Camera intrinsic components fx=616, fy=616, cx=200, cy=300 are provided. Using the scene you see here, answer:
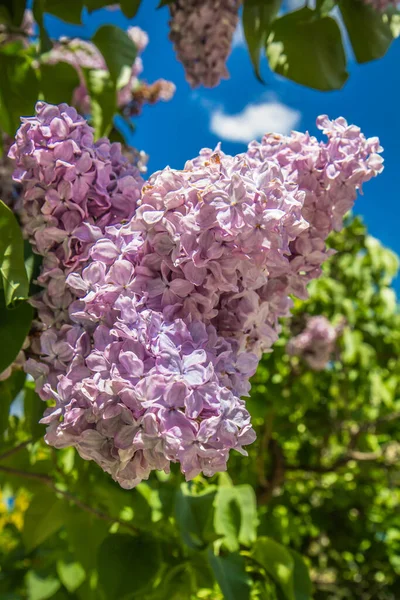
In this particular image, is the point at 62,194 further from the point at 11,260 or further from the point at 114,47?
the point at 114,47

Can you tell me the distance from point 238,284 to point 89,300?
134 millimetres

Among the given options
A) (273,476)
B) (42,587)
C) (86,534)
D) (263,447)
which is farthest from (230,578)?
(273,476)

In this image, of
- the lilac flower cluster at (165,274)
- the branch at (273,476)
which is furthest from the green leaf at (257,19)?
the branch at (273,476)

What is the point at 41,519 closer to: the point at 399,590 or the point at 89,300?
the point at 89,300

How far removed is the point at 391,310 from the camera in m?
2.55

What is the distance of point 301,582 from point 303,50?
862 mm

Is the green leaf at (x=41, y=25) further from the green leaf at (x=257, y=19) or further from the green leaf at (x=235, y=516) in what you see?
the green leaf at (x=235, y=516)

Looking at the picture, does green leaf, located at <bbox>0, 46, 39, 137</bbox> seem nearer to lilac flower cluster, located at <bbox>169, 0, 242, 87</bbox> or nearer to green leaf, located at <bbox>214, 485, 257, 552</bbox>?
lilac flower cluster, located at <bbox>169, 0, 242, 87</bbox>

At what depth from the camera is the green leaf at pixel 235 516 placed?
0.91m

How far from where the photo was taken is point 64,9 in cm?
111

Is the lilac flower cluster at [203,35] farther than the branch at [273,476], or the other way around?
the branch at [273,476]

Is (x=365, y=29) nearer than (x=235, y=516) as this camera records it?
No

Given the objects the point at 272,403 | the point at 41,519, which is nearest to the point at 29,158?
the point at 41,519

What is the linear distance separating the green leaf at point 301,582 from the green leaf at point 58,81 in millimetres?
871
